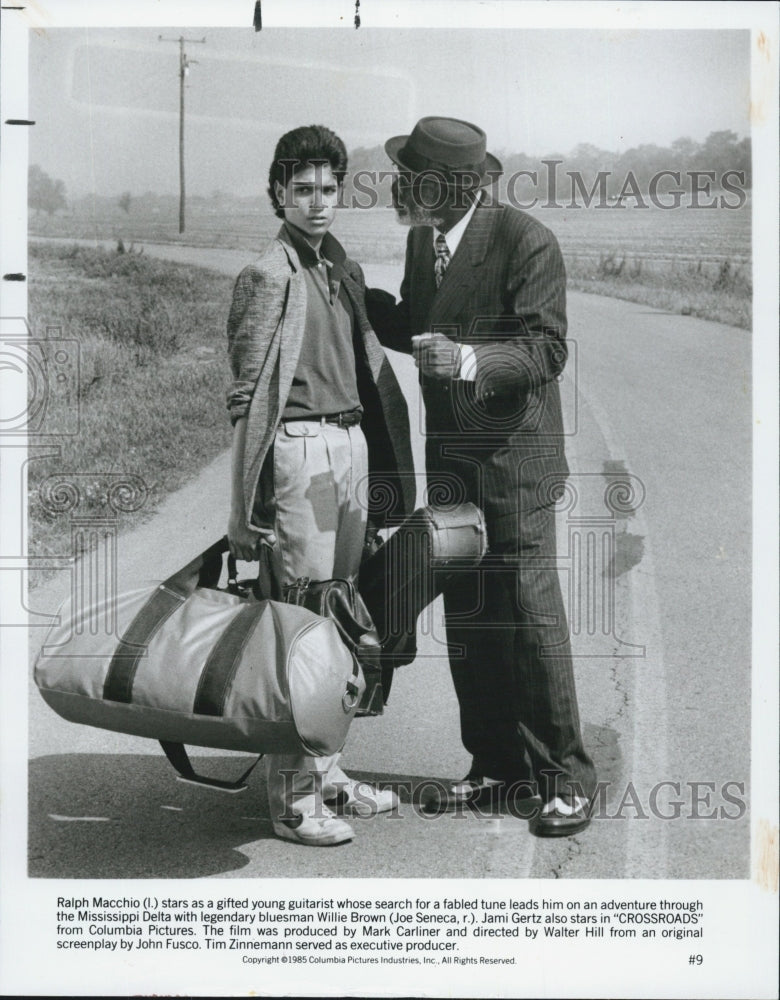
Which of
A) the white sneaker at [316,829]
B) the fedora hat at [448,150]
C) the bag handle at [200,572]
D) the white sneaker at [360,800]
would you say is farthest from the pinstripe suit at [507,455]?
the bag handle at [200,572]

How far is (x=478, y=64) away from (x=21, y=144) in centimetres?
137

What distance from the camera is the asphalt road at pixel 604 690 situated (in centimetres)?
385

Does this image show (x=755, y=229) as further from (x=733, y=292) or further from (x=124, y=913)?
(x=124, y=913)

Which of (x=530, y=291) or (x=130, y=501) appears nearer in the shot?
(x=530, y=291)

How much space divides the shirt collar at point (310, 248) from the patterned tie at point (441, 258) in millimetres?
272

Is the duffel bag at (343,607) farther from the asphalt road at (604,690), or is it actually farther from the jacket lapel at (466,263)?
the jacket lapel at (466,263)

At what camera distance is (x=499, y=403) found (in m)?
3.76

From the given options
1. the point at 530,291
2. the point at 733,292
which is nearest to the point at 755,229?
the point at 733,292

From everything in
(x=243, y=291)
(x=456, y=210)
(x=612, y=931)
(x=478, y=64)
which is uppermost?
(x=478, y=64)

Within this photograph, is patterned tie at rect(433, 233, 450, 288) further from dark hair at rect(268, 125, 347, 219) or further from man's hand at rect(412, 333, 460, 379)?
dark hair at rect(268, 125, 347, 219)

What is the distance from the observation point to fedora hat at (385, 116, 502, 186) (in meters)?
3.78

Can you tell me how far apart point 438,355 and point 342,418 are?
0.32m

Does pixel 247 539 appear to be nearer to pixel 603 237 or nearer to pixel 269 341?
pixel 269 341

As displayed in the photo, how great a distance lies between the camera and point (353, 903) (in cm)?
381
